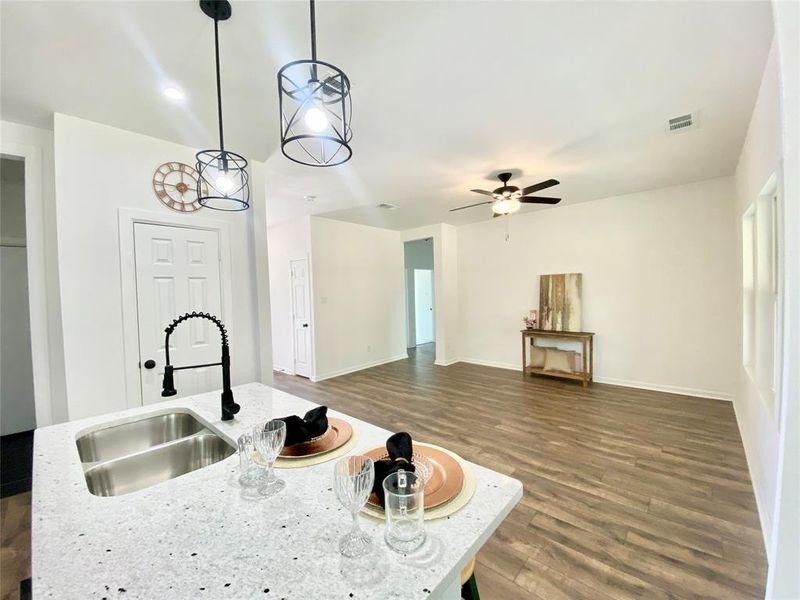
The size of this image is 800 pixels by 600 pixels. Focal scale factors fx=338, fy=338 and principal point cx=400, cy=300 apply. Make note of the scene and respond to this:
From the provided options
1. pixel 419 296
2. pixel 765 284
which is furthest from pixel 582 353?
pixel 419 296

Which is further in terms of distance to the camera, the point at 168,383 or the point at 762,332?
the point at 762,332

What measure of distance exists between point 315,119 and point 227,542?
1294mm

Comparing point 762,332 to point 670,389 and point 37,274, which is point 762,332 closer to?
point 670,389

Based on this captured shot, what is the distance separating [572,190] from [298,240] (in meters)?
4.18

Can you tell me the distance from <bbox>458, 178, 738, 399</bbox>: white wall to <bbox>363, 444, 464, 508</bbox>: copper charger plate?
4.64 m

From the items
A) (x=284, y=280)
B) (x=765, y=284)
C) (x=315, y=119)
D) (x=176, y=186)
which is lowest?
(x=765, y=284)

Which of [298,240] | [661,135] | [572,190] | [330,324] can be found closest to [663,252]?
[572,190]

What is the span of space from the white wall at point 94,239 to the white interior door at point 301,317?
2944 millimetres

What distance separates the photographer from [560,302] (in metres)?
5.24

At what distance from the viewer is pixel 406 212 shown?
5.36m

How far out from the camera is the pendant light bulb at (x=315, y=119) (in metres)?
1.19

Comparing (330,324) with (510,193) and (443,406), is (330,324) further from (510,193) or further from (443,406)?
(510,193)

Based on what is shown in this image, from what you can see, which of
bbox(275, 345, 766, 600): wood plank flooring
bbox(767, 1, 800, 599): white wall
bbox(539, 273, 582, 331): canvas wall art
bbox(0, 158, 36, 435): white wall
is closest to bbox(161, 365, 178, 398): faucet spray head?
bbox(275, 345, 766, 600): wood plank flooring

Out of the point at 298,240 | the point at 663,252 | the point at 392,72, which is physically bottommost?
the point at 663,252
